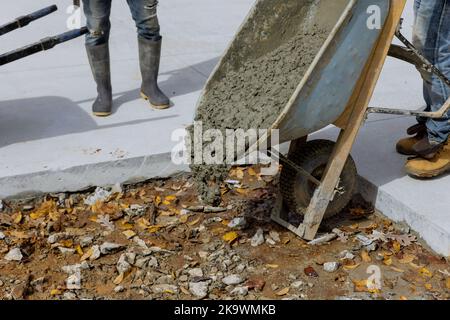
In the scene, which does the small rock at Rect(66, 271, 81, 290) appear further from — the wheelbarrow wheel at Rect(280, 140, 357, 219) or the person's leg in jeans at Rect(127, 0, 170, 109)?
the person's leg in jeans at Rect(127, 0, 170, 109)

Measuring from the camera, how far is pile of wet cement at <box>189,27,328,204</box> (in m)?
3.76

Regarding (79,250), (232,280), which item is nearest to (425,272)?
(232,280)

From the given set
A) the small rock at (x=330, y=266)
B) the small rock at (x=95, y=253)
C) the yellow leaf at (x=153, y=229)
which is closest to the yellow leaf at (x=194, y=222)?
the yellow leaf at (x=153, y=229)

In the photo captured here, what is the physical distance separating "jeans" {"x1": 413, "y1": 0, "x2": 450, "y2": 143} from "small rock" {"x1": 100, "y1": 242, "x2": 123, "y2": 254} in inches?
76.2

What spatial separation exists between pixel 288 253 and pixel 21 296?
1411 mm

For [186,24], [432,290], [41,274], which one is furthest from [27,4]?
[432,290]

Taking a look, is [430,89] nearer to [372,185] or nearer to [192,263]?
[372,185]

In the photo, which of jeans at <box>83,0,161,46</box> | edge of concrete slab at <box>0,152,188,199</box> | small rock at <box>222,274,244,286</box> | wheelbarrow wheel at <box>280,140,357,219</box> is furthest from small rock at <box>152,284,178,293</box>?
jeans at <box>83,0,161,46</box>

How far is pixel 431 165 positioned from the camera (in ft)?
14.2

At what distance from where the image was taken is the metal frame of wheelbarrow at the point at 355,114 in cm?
372

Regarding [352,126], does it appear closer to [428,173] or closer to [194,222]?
[428,173]

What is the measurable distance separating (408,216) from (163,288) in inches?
57.3

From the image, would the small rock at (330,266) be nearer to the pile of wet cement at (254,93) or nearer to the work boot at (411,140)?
the pile of wet cement at (254,93)

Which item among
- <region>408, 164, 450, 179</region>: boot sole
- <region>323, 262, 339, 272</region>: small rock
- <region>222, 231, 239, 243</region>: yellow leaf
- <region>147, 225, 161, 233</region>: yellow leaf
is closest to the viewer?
<region>323, 262, 339, 272</region>: small rock
